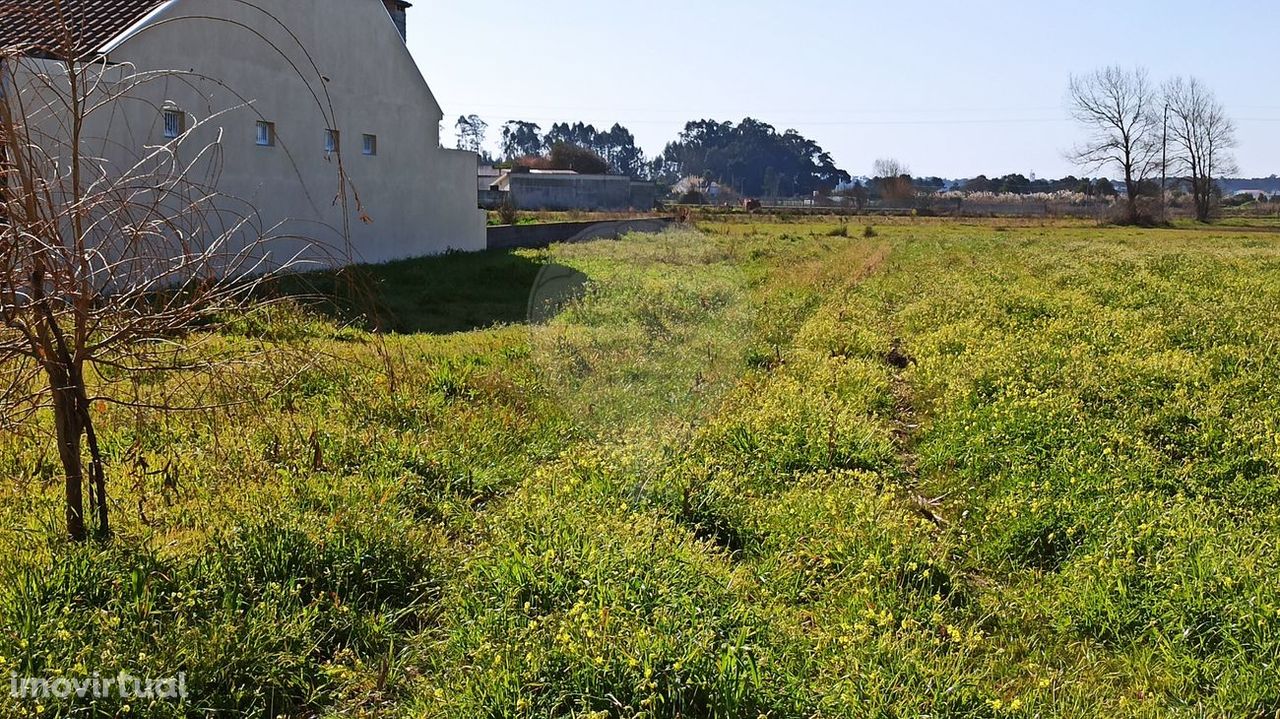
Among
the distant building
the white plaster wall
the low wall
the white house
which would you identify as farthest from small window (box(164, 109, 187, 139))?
the distant building

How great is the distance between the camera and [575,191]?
83250 millimetres

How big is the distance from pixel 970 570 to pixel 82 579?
471cm

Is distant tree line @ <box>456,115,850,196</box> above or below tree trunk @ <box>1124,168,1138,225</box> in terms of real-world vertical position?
above

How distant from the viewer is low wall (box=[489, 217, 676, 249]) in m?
30.3

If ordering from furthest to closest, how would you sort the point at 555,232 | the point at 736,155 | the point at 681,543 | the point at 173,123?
the point at 736,155 → the point at 555,232 → the point at 173,123 → the point at 681,543

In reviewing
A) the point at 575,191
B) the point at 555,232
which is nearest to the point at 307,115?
the point at 555,232

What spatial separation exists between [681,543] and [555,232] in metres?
30.1

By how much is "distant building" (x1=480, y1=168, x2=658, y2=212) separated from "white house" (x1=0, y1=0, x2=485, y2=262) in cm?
5133

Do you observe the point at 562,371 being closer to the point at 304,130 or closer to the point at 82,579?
the point at 82,579

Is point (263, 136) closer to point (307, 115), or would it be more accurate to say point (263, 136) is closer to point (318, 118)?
point (307, 115)

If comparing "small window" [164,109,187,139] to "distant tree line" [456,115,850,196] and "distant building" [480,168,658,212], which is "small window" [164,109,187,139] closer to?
"distant building" [480,168,658,212]

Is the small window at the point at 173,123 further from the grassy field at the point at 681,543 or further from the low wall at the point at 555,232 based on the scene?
the low wall at the point at 555,232

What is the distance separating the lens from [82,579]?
14.9 ft

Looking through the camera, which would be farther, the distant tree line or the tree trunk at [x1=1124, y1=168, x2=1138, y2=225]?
the distant tree line
